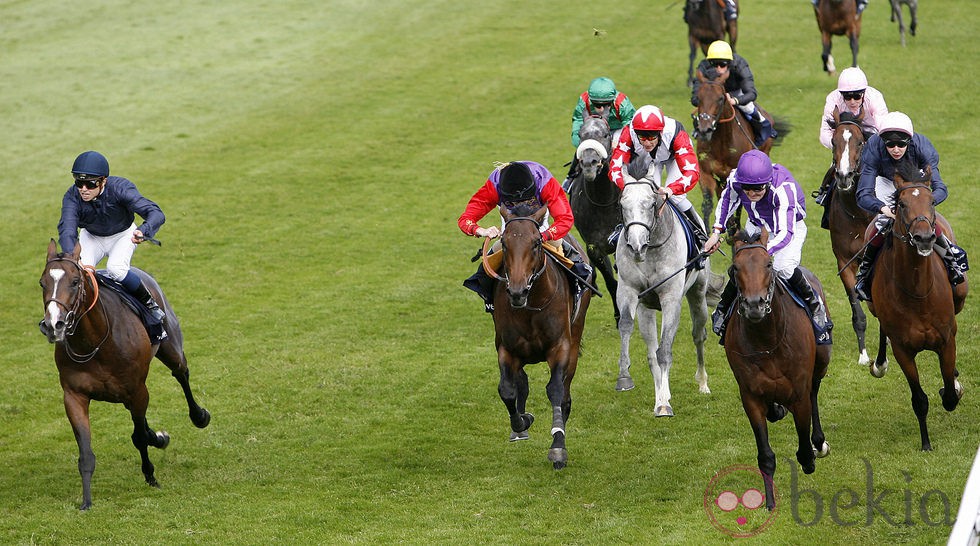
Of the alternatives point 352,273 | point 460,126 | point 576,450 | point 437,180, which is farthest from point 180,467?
point 460,126

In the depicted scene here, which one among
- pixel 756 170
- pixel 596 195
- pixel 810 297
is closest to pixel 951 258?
pixel 810 297

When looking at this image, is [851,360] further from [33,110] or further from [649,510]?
[33,110]

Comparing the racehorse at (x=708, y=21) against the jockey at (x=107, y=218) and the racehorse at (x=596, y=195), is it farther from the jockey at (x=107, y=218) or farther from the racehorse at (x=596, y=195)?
the jockey at (x=107, y=218)

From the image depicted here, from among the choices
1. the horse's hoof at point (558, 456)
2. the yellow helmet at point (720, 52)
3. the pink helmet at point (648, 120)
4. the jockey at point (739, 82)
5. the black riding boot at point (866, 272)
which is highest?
the pink helmet at point (648, 120)

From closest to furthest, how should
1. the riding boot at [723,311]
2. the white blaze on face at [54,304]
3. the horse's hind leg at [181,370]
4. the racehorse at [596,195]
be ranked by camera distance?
the white blaze on face at [54,304], the riding boot at [723,311], the horse's hind leg at [181,370], the racehorse at [596,195]

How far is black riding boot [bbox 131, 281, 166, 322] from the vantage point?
10.6 metres

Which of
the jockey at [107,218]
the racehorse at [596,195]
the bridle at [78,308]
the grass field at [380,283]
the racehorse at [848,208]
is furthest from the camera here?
the racehorse at [848,208]

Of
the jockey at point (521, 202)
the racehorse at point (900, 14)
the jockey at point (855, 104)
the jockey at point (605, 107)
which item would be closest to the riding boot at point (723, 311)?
the jockey at point (521, 202)

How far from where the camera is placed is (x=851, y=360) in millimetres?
13062

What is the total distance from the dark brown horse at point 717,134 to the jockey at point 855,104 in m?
2.52

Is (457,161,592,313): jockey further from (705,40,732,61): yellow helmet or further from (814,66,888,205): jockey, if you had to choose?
(705,40,732,61): yellow helmet

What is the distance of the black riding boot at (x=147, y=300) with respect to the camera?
10.6m

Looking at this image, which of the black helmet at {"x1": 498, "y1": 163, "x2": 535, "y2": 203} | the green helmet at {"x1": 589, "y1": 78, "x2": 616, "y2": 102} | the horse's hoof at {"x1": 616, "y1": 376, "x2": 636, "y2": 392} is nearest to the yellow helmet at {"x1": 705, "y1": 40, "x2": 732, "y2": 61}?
the green helmet at {"x1": 589, "y1": 78, "x2": 616, "y2": 102}

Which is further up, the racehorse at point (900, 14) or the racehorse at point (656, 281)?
the racehorse at point (656, 281)
